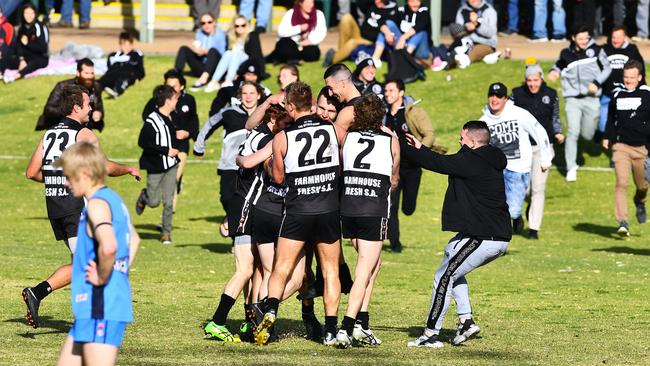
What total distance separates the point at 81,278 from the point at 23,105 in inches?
777

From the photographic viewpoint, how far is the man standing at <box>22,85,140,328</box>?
10898 mm

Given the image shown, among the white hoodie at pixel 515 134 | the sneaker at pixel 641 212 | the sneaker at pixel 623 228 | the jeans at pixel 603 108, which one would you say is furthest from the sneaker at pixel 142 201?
the jeans at pixel 603 108

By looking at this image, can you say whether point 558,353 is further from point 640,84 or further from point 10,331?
point 640,84

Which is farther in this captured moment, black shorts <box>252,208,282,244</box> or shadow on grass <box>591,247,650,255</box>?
shadow on grass <box>591,247,650,255</box>

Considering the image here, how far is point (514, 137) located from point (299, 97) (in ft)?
23.7

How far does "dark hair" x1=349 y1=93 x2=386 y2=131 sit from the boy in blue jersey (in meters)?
3.26

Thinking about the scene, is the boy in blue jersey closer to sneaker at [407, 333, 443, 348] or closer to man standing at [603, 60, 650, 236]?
sneaker at [407, 333, 443, 348]

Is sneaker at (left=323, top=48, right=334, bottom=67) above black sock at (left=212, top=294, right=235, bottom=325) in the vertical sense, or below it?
below

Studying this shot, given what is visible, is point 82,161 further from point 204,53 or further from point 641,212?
point 204,53

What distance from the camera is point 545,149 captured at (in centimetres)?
1750

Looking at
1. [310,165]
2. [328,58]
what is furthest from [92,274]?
[328,58]

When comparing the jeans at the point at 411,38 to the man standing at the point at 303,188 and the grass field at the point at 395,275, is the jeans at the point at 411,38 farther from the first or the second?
the man standing at the point at 303,188

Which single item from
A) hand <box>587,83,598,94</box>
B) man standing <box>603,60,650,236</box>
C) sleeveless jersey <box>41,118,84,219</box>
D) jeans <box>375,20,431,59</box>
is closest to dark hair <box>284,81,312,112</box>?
sleeveless jersey <box>41,118,84,219</box>

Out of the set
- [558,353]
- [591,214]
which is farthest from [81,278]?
[591,214]
